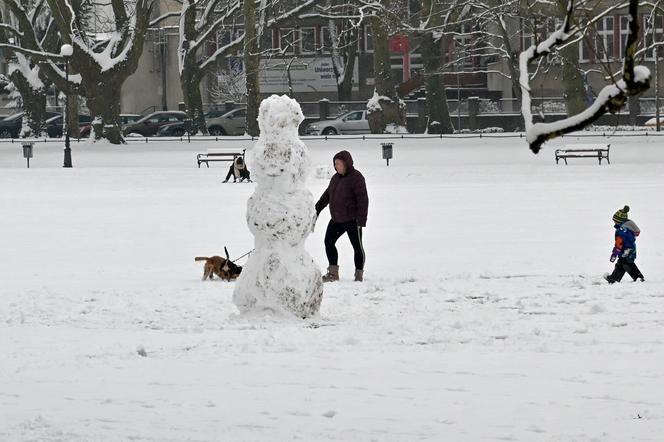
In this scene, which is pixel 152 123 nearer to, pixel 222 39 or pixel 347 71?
pixel 347 71

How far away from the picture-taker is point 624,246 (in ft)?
46.8

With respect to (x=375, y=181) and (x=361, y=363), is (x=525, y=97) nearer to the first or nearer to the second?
(x=361, y=363)

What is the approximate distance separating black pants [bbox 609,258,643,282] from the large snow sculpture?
3587 mm

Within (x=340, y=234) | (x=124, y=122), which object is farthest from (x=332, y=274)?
(x=124, y=122)

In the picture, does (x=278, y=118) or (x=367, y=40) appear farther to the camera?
(x=367, y=40)

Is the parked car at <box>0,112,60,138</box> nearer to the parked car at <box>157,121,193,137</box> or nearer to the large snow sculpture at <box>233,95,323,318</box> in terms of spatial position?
the parked car at <box>157,121,193,137</box>

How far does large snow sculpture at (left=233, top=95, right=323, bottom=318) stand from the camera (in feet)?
40.5

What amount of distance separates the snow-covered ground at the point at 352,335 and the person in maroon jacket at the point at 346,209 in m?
0.35

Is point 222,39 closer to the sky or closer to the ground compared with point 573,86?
closer to the sky

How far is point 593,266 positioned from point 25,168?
94.5 ft

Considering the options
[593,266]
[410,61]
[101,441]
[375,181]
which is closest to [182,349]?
[101,441]

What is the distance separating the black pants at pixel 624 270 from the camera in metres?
14.4

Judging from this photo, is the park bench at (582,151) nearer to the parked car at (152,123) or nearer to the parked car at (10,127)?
the parked car at (152,123)

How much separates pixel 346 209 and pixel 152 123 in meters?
52.2
